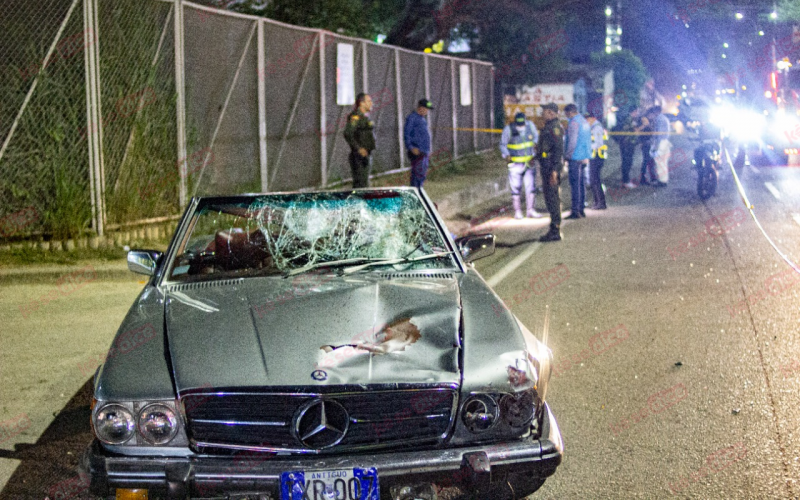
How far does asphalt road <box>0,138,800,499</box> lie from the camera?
14.3 feet

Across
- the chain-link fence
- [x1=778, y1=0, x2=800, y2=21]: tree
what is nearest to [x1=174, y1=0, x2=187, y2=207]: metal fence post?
the chain-link fence

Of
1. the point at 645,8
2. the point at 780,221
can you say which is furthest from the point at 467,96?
the point at 645,8

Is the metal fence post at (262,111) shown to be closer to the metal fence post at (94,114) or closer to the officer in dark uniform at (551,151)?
the metal fence post at (94,114)

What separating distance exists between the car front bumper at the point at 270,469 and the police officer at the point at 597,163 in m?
13.5

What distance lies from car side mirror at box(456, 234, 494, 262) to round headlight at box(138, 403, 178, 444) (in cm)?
213

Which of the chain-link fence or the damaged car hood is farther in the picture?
the chain-link fence

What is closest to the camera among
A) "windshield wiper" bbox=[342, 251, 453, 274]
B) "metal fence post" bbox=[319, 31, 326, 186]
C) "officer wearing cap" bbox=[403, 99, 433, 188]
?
"windshield wiper" bbox=[342, 251, 453, 274]

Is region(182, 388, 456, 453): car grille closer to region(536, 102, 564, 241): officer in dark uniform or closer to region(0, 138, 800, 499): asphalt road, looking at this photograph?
region(0, 138, 800, 499): asphalt road

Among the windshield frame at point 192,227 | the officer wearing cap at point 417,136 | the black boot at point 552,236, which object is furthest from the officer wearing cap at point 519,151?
the windshield frame at point 192,227

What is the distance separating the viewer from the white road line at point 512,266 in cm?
937

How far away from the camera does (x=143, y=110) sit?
11.2 metres

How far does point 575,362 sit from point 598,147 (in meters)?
11.4

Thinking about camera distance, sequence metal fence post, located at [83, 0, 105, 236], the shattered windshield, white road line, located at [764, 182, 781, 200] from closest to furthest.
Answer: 1. the shattered windshield
2. metal fence post, located at [83, 0, 105, 236]
3. white road line, located at [764, 182, 781, 200]

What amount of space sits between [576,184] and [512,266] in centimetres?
503
